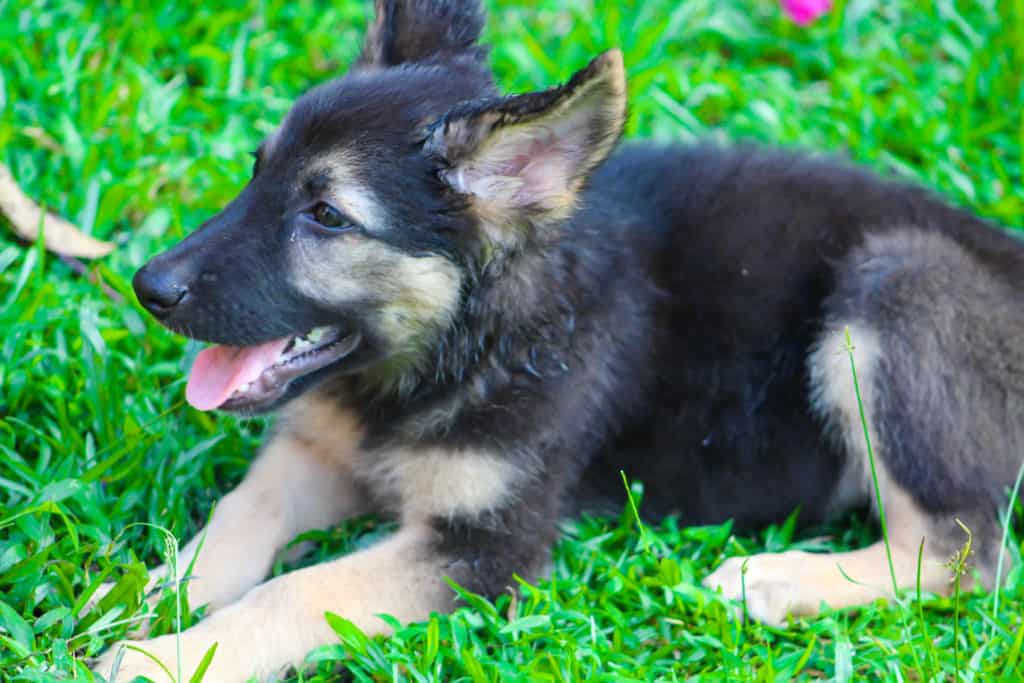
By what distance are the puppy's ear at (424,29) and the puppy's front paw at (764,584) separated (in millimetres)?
1784

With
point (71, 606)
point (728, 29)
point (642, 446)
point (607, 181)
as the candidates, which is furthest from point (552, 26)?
point (71, 606)

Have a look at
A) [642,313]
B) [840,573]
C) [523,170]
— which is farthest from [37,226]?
[840,573]

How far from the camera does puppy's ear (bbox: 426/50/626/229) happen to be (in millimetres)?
2982

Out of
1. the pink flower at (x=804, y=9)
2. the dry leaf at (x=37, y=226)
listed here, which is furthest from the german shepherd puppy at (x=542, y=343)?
the pink flower at (x=804, y=9)

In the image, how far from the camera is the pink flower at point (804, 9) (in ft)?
20.4

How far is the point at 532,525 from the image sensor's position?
3627mm

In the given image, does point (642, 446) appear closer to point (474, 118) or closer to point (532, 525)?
point (532, 525)

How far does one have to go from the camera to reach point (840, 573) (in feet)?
12.7

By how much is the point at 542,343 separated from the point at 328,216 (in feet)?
2.40

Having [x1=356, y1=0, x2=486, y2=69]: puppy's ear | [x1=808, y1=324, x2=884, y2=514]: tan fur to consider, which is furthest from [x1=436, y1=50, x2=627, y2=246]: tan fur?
[x1=808, y1=324, x2=884, y2=514]: tan fur

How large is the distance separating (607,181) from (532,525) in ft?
3.90

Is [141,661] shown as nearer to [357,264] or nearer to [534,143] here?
[357,264]

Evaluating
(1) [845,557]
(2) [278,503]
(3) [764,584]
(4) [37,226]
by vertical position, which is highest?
(4) [37,226]

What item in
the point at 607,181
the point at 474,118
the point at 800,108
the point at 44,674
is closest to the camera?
the point at 44,674
